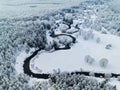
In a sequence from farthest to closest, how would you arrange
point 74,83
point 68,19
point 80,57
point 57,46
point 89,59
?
1. point 68,19
2. point 57,46
3. point 80,57
4. point 89,59
5. point 74,83

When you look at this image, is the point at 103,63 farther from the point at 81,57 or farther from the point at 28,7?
the point at 28,7

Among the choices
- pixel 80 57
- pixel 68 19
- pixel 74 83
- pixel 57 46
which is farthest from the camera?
pixel 68 19

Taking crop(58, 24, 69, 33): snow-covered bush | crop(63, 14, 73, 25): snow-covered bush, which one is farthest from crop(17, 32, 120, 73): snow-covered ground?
crop(63, 14, 73, 25): snow-covered bush

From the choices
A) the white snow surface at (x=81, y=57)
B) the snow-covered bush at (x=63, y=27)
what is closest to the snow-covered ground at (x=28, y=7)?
the snow-covered bush at (x=63, y=27)

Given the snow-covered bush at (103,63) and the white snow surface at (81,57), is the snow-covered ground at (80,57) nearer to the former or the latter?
the white snow surface at (81,57)

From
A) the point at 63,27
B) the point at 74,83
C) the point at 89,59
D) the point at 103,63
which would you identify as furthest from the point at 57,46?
the point at 74,83

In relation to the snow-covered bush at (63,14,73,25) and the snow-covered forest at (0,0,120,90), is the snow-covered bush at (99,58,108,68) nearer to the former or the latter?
the snow-covered forest at (0,0,120,90)

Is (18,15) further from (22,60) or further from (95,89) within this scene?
(95,89)
